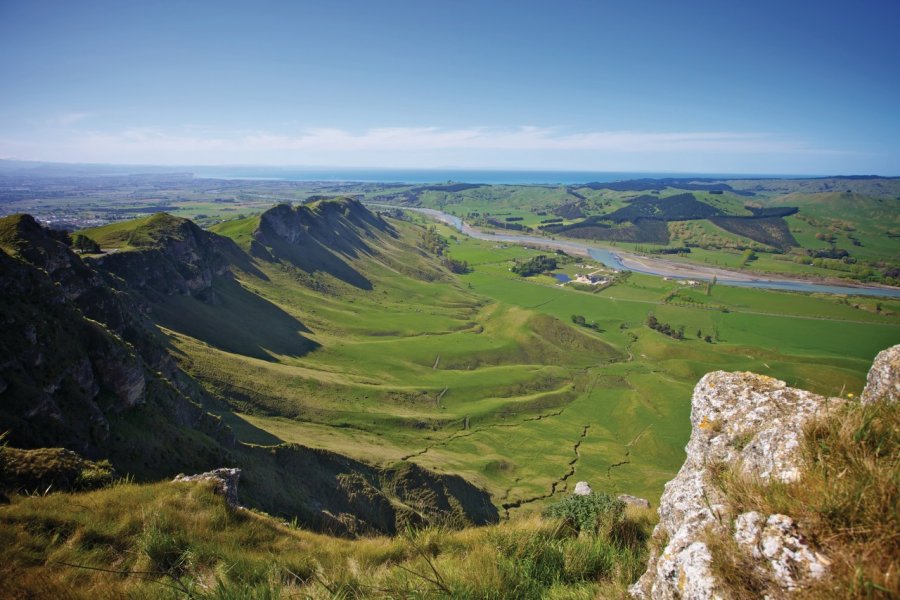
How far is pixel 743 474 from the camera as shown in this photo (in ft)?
24.0

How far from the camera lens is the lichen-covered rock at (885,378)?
964cm

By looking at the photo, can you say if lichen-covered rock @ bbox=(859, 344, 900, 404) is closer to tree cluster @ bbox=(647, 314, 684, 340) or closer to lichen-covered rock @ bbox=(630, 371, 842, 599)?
lichen-covered rock @ bbox=(630, 371, 842, 599)

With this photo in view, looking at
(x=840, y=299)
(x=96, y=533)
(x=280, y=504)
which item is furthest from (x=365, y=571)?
(x=840, y=299)

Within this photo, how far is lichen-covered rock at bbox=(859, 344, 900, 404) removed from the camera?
9.64m

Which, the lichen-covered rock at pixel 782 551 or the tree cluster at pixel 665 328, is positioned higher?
the lichen-covered rock at pixel 782 551

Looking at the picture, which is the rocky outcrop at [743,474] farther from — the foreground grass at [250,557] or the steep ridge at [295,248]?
the steep ridge at [295,248]

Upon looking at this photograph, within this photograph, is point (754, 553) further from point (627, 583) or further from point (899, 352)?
point (899, 352)

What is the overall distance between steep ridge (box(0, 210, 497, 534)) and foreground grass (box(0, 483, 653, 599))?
8.17m

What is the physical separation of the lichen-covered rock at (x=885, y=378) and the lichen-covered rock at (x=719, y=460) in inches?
48.5

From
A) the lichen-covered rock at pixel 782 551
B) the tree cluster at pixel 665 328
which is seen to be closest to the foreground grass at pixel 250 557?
the lichen-covered rock at pixel 782 551

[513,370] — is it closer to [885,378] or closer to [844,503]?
[885,378]

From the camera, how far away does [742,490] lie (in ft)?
21.3

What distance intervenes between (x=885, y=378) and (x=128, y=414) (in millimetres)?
50419

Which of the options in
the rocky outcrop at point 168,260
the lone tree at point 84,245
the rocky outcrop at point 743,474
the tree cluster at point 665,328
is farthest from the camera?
the tree cluster at point 665,328
